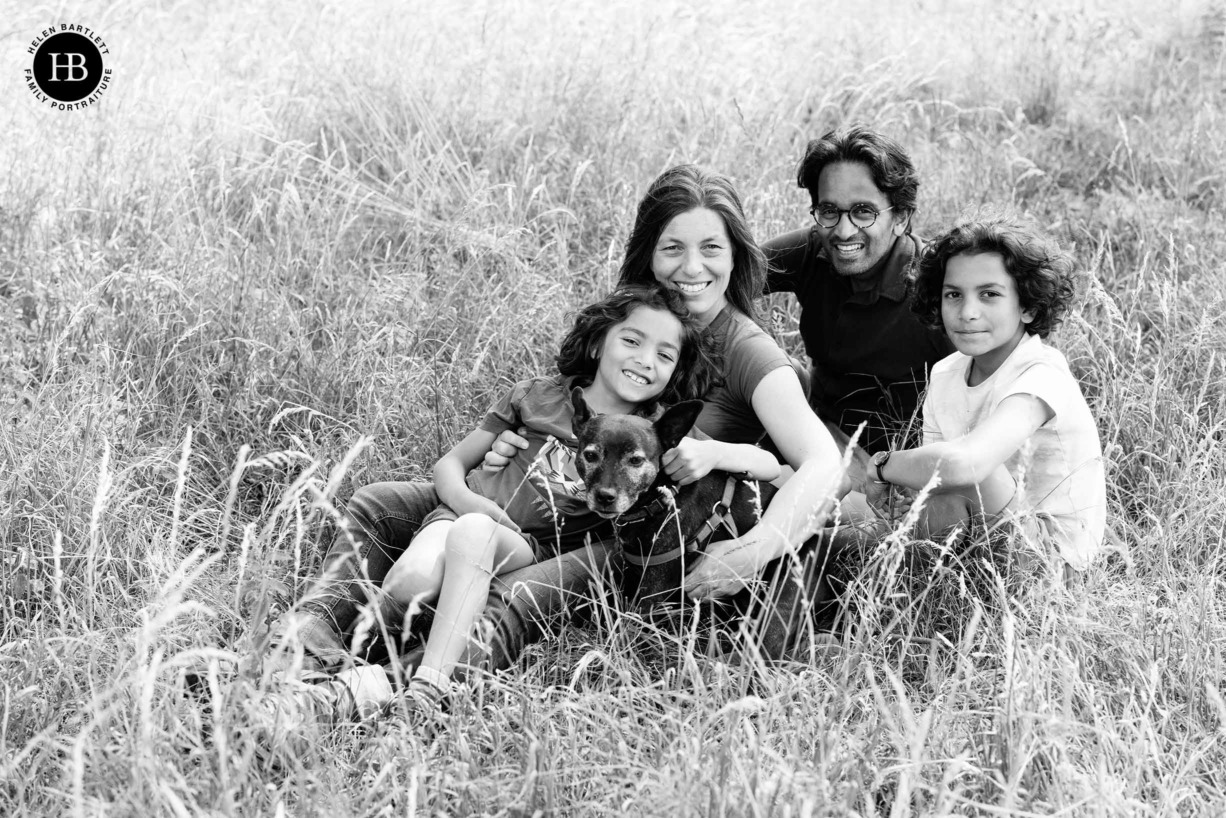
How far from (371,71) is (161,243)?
1.78 metres

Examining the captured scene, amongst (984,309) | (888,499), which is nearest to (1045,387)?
(984,309)

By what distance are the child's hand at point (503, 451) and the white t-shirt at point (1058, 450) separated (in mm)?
1374

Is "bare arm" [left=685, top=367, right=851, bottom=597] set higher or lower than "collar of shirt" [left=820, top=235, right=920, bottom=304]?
lower

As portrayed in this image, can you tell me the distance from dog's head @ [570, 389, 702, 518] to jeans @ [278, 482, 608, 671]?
19cm

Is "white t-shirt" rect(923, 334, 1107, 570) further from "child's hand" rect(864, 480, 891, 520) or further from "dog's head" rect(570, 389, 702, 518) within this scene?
"dog's head" rect(570, 389, 702, 518)

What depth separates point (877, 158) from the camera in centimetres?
381

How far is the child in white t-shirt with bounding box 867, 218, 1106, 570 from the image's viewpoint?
3057 millimetres

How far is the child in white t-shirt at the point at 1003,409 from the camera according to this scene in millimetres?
3057

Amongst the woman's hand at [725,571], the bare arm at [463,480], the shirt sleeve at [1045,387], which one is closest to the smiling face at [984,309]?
the shirt sleeve at [1045,387]

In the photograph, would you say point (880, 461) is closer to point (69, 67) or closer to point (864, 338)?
point (864, 338)

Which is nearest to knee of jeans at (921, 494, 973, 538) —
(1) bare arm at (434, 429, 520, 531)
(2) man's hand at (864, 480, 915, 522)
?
(2) man's hand at (864, 480, 915, 522)

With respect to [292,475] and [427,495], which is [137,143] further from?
[427,495]

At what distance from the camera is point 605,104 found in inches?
237

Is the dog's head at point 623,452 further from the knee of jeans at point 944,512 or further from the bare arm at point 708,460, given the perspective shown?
the knee of jeans at point 944,512
